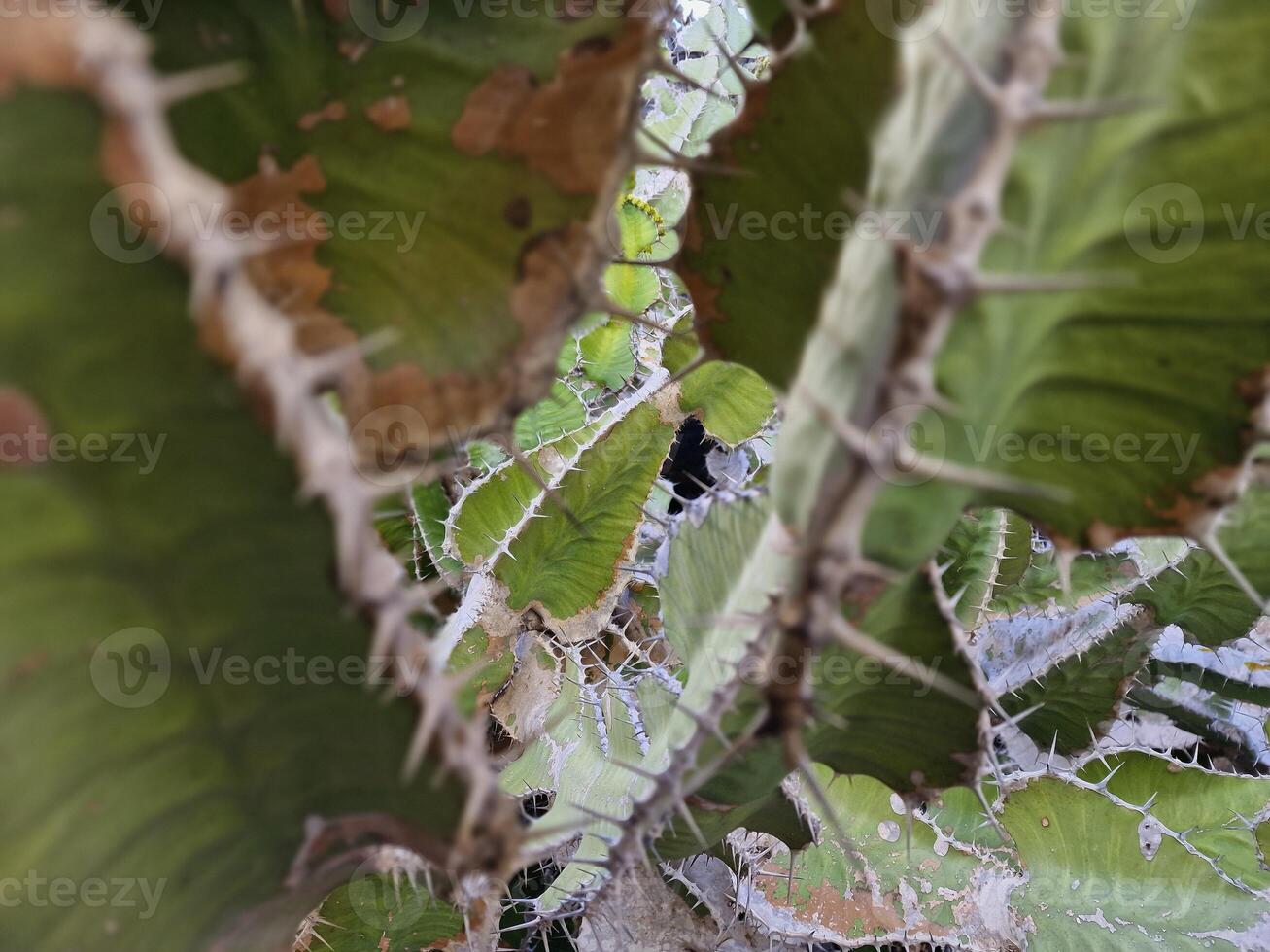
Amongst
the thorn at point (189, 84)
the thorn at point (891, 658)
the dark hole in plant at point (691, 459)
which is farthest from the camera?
the dark hole in plant at point (691, 459)

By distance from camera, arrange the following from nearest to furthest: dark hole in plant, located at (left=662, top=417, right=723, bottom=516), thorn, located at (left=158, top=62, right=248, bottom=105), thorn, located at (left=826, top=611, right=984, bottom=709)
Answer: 1. thorn, located at (left=158, top=62, right=248, bottom=105)
2. thorn, located at (left=826, top=611, right=984, bottom=709)
3. dark hole in plant, located at (left=662, top=417, right=723, bottom=516)

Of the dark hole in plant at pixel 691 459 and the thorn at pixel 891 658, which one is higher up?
the thorn at pixel 891 658

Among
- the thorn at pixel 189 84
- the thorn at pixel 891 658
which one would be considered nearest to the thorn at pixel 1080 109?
the thorn at pixel 891 658

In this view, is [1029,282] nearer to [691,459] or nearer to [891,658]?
[891,658]

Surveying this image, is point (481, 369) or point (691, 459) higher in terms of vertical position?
point (481, 369)

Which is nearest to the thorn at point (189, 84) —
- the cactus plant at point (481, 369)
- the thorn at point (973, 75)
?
the cactus plant at point (481, 369)

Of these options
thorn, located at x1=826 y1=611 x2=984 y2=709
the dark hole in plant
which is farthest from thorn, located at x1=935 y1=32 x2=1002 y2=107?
the dark hole in plant

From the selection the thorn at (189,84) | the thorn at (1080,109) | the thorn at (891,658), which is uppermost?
the thorn at (1080,109)

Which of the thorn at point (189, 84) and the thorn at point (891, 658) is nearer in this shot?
the thorn at point (189, 84)

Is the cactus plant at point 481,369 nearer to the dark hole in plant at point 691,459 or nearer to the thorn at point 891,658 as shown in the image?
the thorn at point 891,658

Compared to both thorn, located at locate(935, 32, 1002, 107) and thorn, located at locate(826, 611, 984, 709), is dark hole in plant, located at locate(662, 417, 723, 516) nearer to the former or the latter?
thorn, located at locate(826, 611, 984, 709)

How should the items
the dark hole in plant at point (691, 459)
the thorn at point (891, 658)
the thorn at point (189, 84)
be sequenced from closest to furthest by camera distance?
the thorn at point (189, 84) → the thorn at point (891, 658) → the dark hole in plant at point (691, 459)

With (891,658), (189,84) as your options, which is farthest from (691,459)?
(189,84)

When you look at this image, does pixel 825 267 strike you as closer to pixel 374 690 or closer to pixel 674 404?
pixel 374 690
